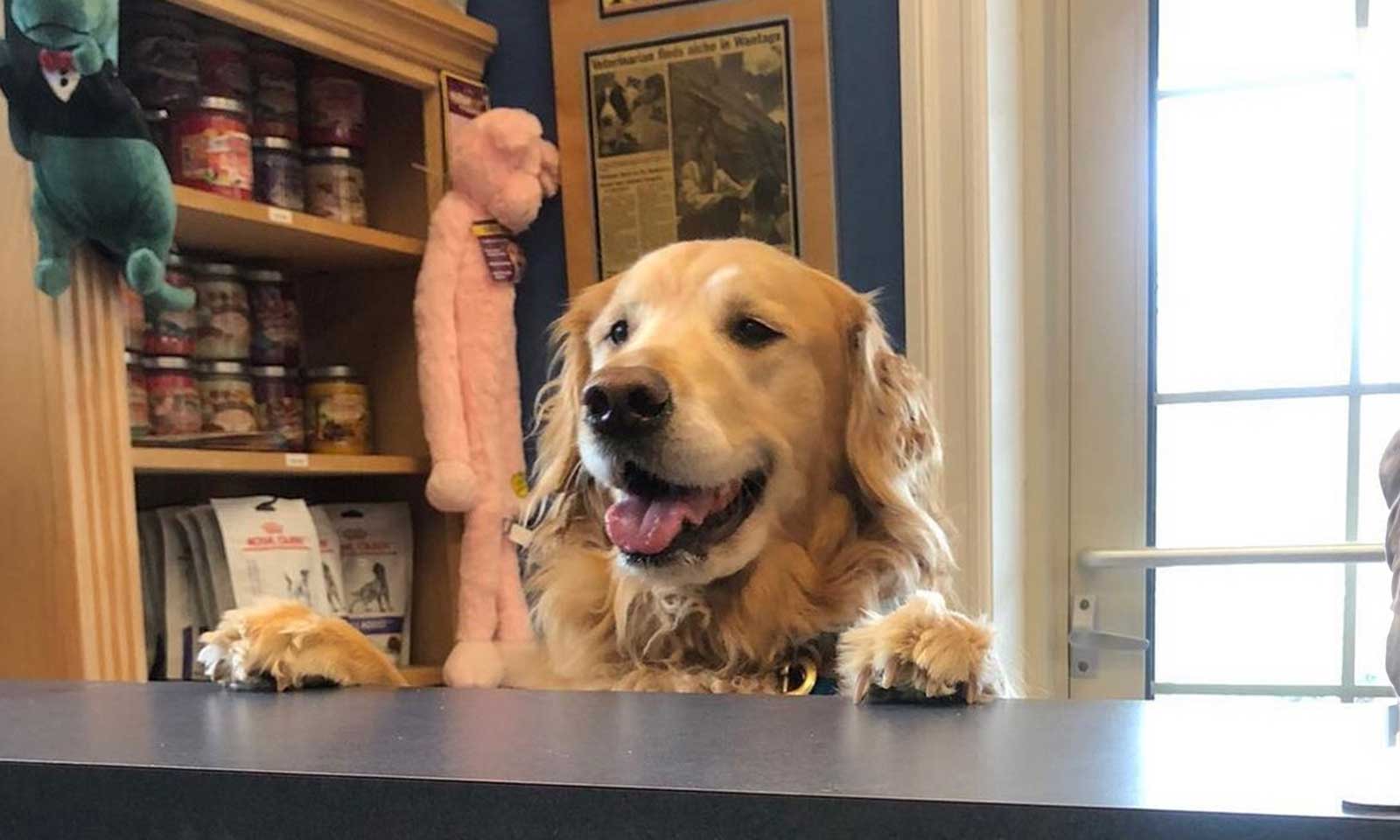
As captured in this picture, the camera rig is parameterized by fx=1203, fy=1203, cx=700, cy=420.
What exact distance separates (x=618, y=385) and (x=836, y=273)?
0.82 metres

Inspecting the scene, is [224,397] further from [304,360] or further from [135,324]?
[304,360]

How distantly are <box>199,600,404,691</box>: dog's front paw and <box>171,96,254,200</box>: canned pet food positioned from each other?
0.92 metres

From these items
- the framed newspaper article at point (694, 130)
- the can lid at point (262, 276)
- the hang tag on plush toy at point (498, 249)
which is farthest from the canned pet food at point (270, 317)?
the framed newspaper article at point (694, 130)

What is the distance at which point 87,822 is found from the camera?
1.61 ft

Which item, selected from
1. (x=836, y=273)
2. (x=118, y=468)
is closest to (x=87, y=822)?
(x=118, y=468)

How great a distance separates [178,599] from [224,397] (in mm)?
305

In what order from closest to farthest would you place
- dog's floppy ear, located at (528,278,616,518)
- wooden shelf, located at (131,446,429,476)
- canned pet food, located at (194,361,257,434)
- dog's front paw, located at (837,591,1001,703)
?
dog's front paw, located at (837,591,1001,703), dog's floppy ear, located at (528,278,616,518), wooden shelf, located at (131,446,429,476), canned pet food, located at (194,361,257,434)

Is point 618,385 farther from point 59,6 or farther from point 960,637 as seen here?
point 59,6

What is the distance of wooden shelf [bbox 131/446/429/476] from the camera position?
1560 millimetres

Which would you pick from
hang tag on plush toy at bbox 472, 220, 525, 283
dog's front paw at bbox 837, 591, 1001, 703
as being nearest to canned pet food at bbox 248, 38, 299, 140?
hang tag on plush toy at bbox 472, 220, 525, 283

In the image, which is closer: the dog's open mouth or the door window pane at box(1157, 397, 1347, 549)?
the dog's open mouth

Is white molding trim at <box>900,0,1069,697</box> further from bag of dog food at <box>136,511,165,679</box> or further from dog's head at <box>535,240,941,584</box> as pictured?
bag of dog food at <box>136,511,165,679</box>

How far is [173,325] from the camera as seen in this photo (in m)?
1.72

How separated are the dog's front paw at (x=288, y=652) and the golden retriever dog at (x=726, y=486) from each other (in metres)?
0.32
